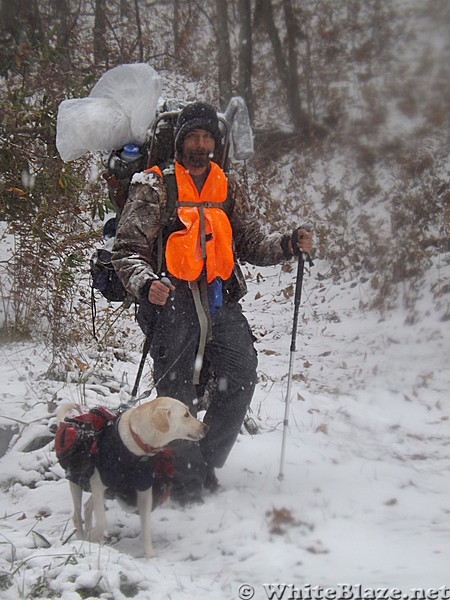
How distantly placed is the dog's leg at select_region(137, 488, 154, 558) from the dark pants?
337mm

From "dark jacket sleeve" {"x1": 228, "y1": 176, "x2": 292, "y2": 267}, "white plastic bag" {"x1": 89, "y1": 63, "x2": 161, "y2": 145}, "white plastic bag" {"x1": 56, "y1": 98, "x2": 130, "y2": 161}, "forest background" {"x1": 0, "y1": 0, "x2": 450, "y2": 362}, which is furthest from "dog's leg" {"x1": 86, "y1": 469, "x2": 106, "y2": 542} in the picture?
"forest background" {"x1": 0, "y1": 0, "x2": 450, "y2": 362}

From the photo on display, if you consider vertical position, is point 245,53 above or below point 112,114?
above

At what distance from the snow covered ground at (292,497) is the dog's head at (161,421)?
0.55m

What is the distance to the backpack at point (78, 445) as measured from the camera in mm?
2854

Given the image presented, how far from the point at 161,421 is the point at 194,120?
1.73 meters

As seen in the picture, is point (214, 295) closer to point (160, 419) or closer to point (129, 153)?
point (160, 419)

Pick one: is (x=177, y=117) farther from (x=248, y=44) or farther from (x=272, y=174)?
(x=248, y=44)

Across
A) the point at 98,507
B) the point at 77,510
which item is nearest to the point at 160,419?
the point at 98,507

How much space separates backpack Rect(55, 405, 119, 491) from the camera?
285 cm

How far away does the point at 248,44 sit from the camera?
1262 centimetres

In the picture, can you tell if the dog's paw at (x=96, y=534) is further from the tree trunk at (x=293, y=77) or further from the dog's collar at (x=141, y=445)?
the tree trunk at (x=293, y=77)

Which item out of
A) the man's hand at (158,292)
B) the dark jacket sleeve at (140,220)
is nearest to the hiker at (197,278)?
the dark jacket sleeve at (140,220)

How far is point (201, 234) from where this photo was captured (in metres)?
3.28

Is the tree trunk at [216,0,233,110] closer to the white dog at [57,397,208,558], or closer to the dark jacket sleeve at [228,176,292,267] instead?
the dark jacket sleeve at [228,176,292,267]
